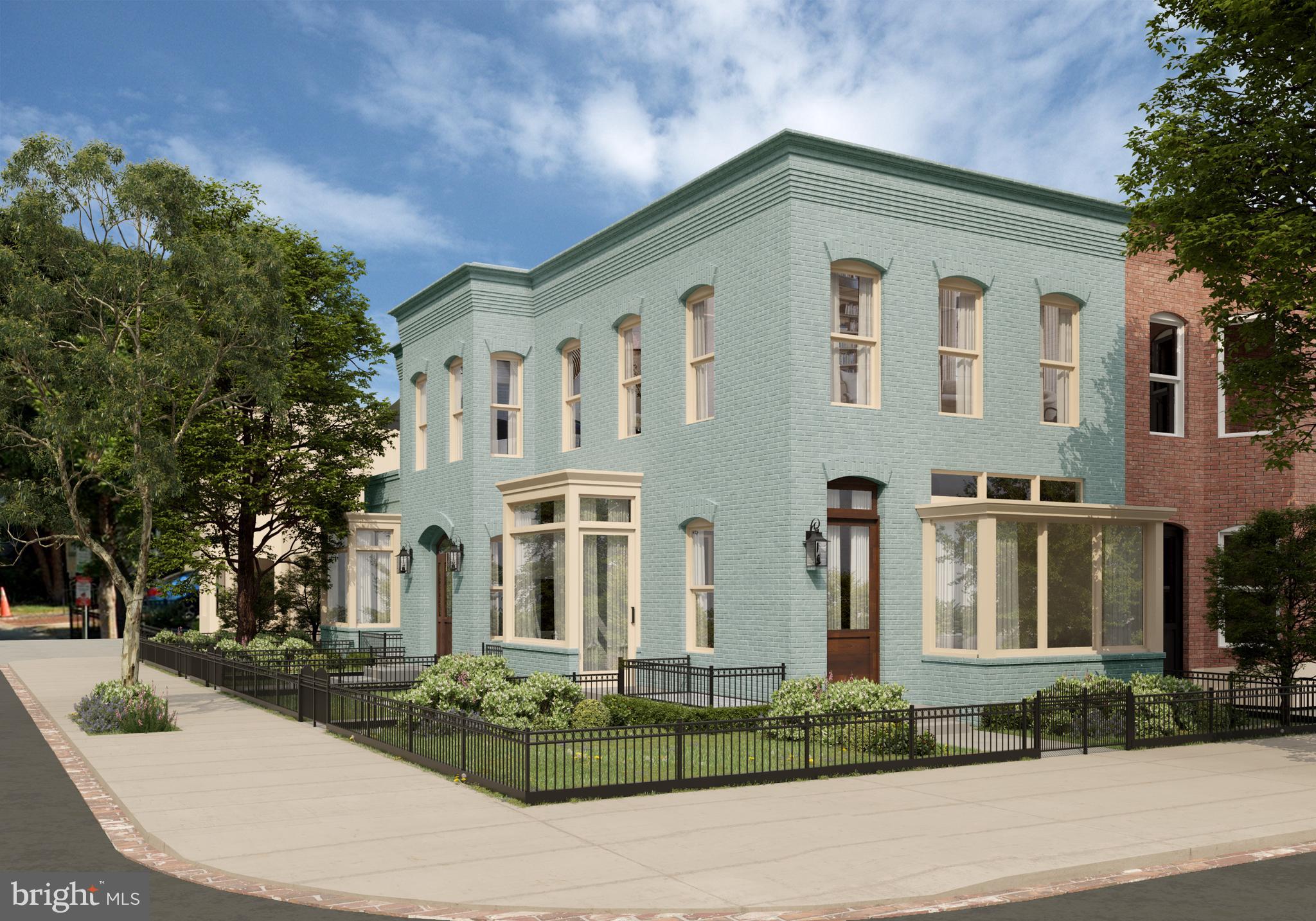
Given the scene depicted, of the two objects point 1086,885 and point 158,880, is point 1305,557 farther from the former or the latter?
point 158,880

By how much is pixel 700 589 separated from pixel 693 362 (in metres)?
4.01

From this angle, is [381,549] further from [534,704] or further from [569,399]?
[534,704]

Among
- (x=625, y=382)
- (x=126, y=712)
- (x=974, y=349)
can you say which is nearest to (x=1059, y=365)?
(x=974, y=349)

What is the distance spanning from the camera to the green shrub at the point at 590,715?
1634cm

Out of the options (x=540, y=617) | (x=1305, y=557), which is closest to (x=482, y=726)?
(x=540, y=617)

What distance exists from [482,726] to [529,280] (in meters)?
15.7

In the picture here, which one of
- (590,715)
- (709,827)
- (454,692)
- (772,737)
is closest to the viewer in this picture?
(709,827)

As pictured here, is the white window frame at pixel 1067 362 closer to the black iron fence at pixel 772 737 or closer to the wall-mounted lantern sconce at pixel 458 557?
the black iron fence at pixel 772 737

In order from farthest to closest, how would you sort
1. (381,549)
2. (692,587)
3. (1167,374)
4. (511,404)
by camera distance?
1. (381,549)
2. (511,404)
3. (1167,374)
4. (692,587)

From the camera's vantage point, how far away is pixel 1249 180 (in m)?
15.6

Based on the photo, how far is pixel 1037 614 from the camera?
19.3 metres

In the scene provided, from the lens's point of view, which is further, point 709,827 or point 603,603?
point 603,603

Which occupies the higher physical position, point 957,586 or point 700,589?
point 957,586

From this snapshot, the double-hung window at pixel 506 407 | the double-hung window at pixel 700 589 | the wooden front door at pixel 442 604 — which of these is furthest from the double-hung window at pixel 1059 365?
the wooden front door at pixel 442 604
